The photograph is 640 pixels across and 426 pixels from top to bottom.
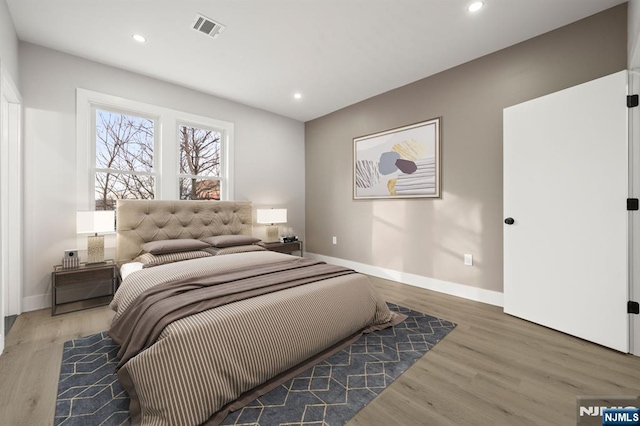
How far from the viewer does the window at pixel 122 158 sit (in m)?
3.25

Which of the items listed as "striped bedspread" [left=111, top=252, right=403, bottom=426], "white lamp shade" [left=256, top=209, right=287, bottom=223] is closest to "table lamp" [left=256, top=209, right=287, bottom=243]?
"white lamp shade" [left=256, top=209, right=287, bottom=223]

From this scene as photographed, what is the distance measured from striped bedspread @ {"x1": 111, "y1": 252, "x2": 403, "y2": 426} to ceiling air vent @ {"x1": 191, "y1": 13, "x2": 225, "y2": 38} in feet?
7.06

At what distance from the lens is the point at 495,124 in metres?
2.93

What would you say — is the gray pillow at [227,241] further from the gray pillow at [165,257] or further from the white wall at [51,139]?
the white wall at [51,139]

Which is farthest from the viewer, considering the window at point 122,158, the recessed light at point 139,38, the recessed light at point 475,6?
the window at point 122,158

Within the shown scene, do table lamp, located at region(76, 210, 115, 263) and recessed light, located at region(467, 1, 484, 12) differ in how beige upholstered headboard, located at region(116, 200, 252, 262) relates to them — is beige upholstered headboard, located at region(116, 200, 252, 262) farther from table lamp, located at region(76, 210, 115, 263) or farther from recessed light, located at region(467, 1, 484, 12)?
recessed light, located at region(467, 1, 484, 12)

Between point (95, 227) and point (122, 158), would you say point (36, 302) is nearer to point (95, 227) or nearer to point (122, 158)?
point (95, 227)

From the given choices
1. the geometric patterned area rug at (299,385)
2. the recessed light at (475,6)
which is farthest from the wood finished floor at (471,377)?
the recessed light at (475,6)

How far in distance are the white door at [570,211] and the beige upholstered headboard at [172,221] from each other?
3.30 m

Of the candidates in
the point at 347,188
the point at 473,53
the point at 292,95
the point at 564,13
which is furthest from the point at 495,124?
the point at 292,95

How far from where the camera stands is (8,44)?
2.32 metres

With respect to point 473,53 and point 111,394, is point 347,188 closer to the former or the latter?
point 473,53

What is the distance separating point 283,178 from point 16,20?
3350mm

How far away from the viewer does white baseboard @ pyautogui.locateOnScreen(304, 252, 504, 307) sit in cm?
296
